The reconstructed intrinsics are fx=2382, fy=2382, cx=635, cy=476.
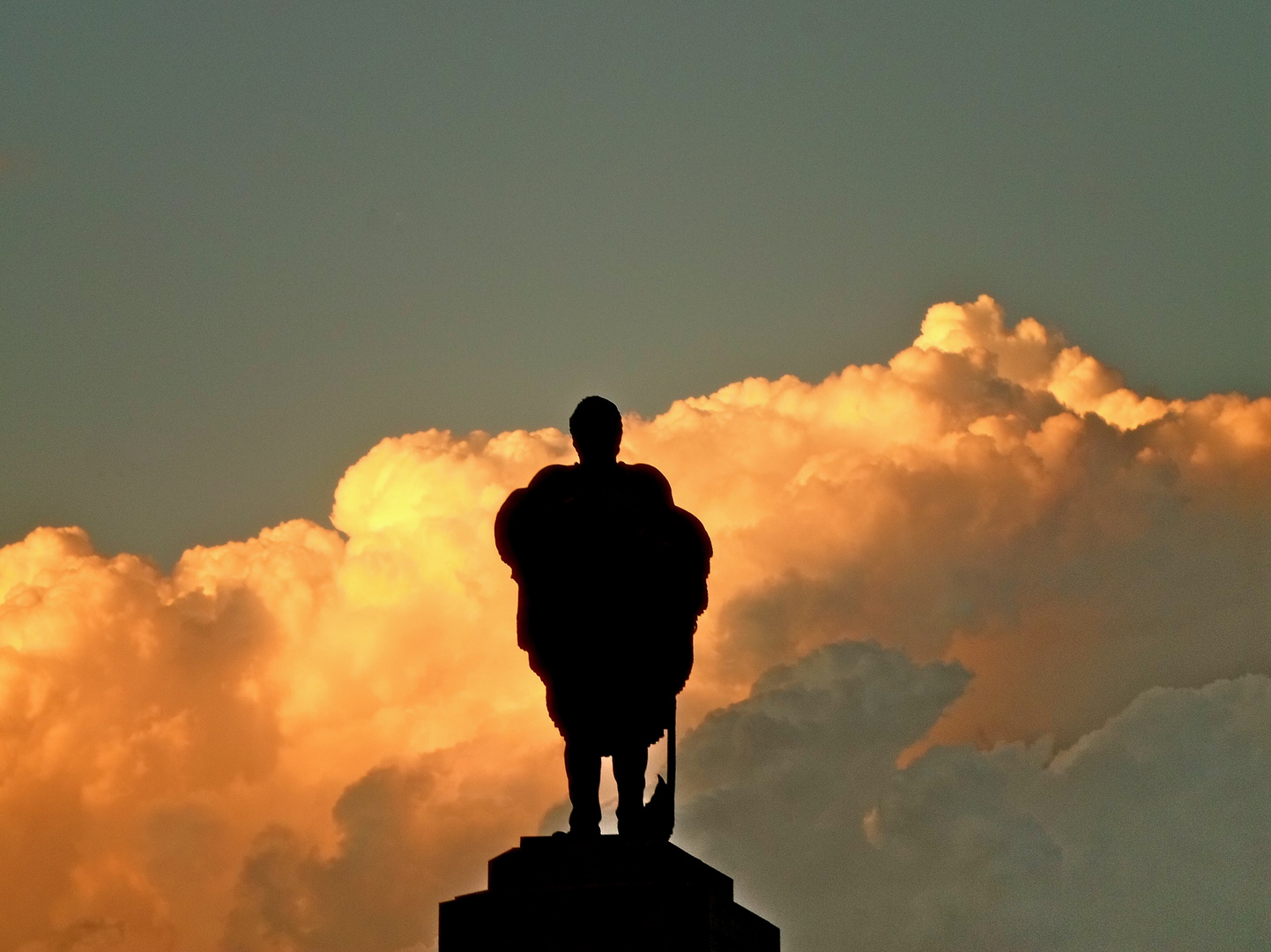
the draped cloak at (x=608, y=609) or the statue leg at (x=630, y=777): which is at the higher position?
the draped cloak at (x=608, y=609)

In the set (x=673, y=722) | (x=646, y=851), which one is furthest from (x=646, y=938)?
(x=673, y=722)

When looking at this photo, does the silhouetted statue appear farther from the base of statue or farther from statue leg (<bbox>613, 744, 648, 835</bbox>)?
the base of statue

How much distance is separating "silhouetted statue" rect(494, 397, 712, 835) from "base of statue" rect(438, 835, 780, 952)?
861mm

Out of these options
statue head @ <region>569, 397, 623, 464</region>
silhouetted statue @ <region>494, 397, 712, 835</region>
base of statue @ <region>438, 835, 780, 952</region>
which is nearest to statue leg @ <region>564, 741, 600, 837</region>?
silhouetted statue @ <region>494, 397, 712, 835</region>

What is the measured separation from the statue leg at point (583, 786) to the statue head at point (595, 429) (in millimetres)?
2266

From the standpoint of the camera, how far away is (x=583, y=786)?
18297 mm

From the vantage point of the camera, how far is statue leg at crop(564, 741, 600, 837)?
18.1 meters

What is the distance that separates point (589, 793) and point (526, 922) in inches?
53.5

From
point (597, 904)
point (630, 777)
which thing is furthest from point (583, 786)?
point (597, 904)

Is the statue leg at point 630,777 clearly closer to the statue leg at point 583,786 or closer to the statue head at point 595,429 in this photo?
the statue leg at point 583,786

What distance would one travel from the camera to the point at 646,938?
1702 centimetres

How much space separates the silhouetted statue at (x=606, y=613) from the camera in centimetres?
1844

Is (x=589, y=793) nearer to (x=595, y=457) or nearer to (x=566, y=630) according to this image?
(x=566, y=630)

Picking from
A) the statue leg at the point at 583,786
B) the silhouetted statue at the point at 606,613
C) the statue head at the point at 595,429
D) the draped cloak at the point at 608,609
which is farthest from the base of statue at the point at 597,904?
the statue head at the point at 595,429
